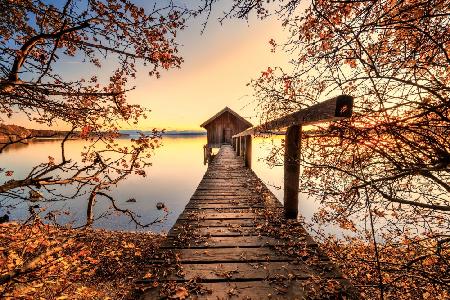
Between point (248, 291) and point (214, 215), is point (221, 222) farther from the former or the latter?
point (248, 291)

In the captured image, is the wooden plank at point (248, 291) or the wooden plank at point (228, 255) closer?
the wooden plank at point (248, 291)

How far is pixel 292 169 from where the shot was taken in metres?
4.02

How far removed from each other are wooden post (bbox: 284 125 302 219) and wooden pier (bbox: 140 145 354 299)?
26 cm

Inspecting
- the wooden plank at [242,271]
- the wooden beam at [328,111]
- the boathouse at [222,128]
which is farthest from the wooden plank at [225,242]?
the boathouse at [222,128]

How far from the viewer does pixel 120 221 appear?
23.8m

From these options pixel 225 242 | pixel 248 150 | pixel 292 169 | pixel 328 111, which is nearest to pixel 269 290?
pixel 225 242

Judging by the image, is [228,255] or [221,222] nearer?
[228,255]

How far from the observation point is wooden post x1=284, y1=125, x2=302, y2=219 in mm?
3945

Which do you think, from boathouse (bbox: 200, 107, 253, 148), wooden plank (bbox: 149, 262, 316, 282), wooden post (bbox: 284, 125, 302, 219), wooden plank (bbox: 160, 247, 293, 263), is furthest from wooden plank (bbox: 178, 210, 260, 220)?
boathouse (bbox: 200, 107, 253, 148)

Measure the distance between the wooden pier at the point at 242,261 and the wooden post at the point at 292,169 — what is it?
0.85 feet

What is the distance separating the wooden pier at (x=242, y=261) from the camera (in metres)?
2.31

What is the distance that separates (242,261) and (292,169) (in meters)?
1.81

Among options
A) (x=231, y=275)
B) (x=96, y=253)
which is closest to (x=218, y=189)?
(x=231, y=275)

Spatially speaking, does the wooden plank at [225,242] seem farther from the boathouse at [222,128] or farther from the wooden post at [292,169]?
the boathouse at [222,128]
